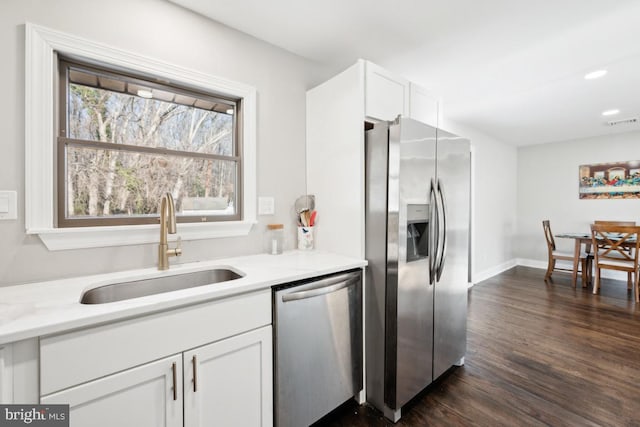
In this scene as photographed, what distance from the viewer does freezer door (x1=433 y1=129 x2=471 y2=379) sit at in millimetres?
1918

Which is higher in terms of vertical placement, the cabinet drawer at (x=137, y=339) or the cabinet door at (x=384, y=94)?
the cabinet door at (x=384, y=94)

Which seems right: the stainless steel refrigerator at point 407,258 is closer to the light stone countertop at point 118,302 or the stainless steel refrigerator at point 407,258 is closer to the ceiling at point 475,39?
the light stone countertop at point 118,302

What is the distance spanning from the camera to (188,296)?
3.60 feet

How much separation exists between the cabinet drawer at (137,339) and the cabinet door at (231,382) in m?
0.06

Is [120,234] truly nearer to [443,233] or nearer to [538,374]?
[443,233]

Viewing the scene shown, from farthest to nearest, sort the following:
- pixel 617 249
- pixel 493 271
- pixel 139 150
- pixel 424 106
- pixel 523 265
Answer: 1. pixel 523 265
2. pixel 493 271
3. pixel 617 249
4. pixel 424 106
5. pixel 139 150

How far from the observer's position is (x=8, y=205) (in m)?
1.27

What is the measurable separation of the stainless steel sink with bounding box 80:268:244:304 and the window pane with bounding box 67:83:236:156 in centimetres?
81

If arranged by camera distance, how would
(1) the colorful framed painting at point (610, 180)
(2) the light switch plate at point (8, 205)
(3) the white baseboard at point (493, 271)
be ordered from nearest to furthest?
(2) the light switch plate at point (8, 205) < (3) the white baseboard at point (493, 271) < (1) the colorful framed painting at point (610, 180)

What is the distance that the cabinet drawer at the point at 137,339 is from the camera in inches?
35.0

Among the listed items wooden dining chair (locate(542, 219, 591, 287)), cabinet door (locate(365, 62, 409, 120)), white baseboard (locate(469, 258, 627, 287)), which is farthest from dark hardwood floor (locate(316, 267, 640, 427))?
cabinet door (locate(365, 62, 409, 120))

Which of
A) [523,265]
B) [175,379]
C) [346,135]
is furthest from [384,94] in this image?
[523,265]

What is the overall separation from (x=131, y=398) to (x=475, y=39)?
296 cm

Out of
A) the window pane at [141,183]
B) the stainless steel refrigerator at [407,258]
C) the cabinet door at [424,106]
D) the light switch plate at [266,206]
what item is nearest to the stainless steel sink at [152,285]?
the window pane at [141,183]
